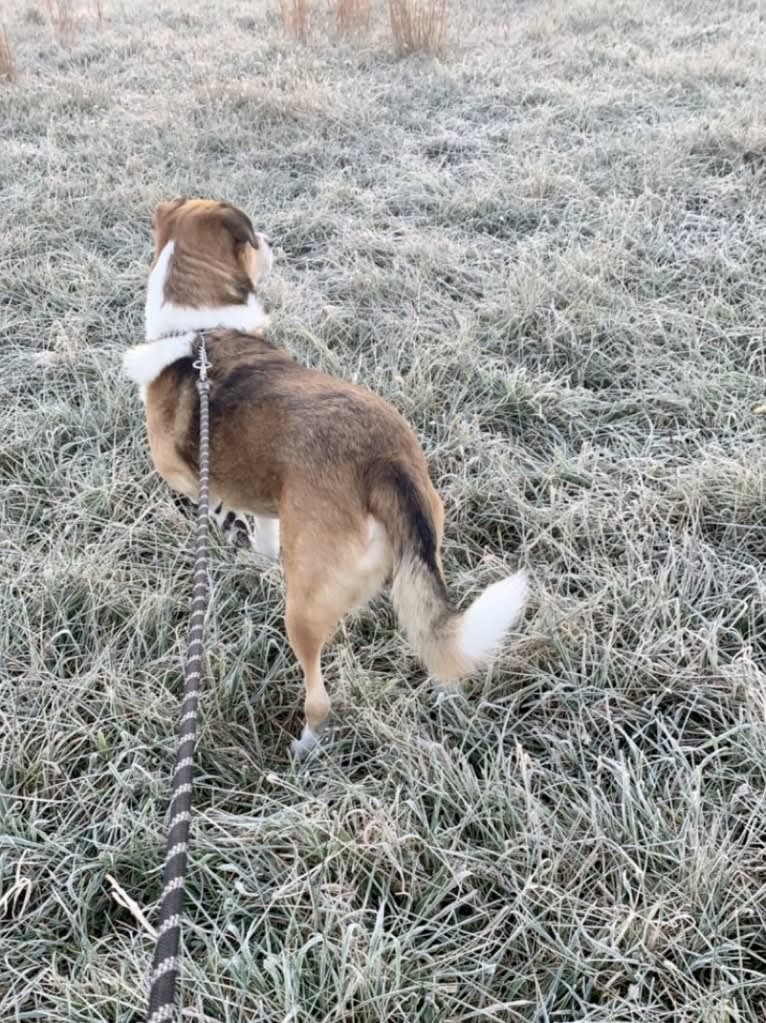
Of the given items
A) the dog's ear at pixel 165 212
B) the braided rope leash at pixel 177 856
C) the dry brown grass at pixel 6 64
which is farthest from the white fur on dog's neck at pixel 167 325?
the dry brown grass at pixel 6 64

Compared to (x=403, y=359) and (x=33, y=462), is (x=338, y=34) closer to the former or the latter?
(x=403, y=359)

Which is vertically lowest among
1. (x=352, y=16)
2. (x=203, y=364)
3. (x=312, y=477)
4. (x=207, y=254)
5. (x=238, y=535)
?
(x=238, y=535)

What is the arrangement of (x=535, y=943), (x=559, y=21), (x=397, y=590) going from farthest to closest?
(x=559, y=21), (x=397, y=590), (x=535, y=943)

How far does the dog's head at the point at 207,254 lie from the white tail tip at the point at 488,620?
1.52 metres

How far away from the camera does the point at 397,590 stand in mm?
1851

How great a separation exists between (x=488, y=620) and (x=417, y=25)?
792 cm

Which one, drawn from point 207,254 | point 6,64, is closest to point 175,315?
point 207,254

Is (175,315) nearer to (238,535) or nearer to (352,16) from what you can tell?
(238,535)

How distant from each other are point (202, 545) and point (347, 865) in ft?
2.67

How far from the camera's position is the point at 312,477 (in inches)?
76.8

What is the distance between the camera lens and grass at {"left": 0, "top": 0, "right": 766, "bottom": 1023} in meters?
1.56

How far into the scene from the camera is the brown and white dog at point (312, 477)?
5.89 ft

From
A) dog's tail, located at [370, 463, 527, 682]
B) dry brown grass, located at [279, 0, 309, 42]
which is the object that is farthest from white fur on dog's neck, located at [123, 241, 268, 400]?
dry brown grass, located at [279, 0, 309, 42]

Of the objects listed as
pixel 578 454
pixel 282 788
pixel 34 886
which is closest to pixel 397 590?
pixel 282 788
